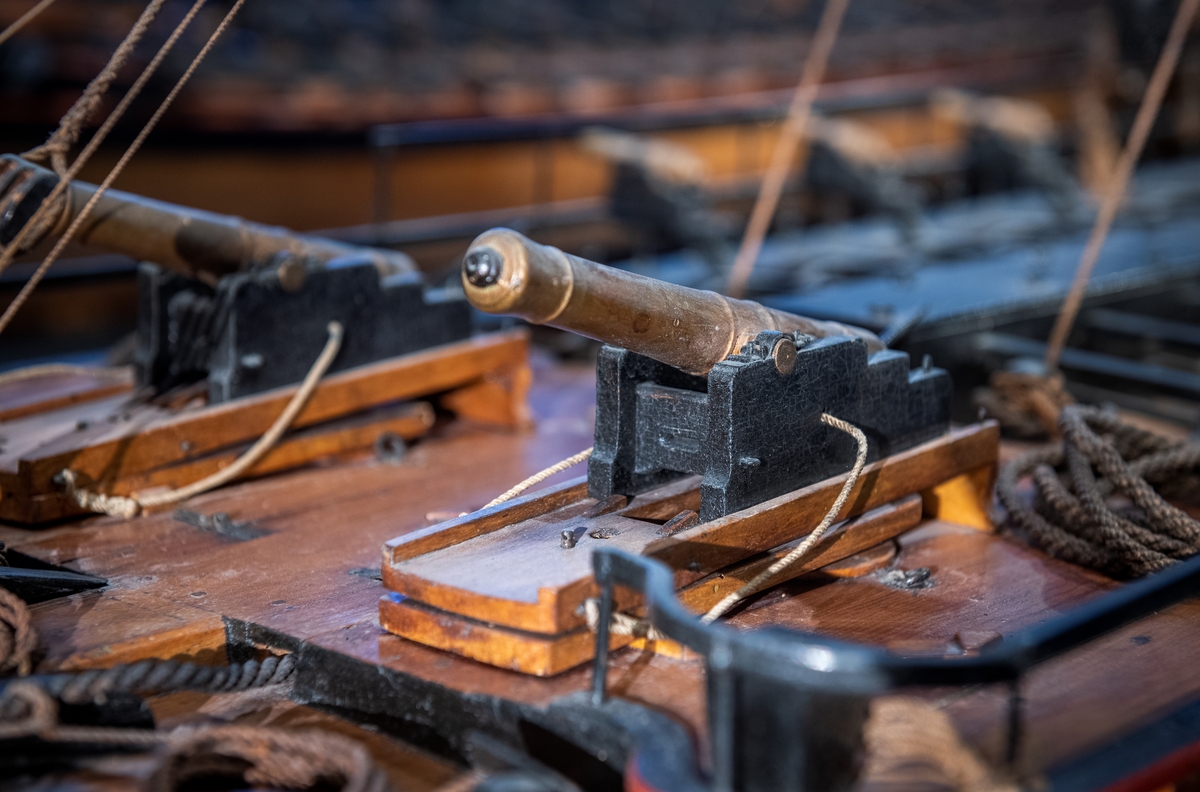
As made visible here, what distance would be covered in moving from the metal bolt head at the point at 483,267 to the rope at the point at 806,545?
1.96 ft

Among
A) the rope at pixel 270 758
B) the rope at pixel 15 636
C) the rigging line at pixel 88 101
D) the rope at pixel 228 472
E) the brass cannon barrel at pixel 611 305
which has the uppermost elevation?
the rigging line at pixel 88 101

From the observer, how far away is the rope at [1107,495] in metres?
2.34

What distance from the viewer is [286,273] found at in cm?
284

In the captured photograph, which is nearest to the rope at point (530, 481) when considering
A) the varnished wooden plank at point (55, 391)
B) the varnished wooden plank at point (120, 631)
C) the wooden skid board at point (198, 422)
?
the varnished wooden plank at point (120, 631)

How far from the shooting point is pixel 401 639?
2.01 metres

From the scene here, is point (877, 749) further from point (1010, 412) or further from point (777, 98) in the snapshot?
point (777, 98)

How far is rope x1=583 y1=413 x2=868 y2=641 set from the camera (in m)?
1.90

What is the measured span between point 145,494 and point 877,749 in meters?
1.64

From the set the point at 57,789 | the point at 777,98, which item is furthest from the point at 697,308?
the point at 777,98

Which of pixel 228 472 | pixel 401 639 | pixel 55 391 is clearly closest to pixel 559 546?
pixel 401 639

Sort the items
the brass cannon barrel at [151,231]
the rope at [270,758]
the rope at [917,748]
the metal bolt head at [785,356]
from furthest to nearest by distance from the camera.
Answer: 1. the brass cannon barrel at [151,231]
2. the metal bolt head at [785,356]
3. the rope at [270,758]
4. the rope at [917,748]

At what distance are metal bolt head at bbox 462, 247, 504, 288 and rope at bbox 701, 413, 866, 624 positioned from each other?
598mm

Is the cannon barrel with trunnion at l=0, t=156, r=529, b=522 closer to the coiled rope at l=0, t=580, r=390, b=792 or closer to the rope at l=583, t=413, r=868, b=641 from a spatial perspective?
the coiled rope at l=0, t=580, r=390, b=792

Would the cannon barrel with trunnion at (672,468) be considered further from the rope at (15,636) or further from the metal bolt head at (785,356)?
the rope at (15,636)
